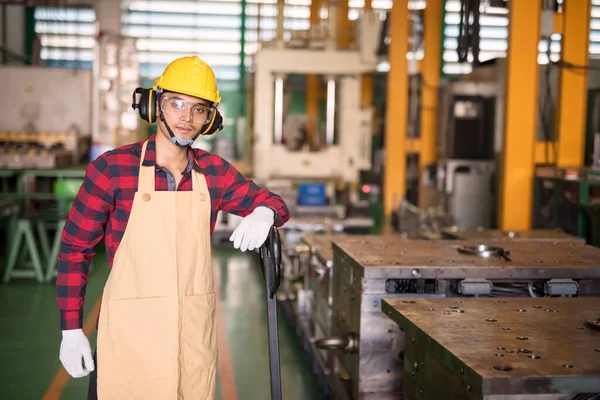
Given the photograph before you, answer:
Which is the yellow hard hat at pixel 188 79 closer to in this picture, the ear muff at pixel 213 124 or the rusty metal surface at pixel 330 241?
the ear muff at pixel 213 124

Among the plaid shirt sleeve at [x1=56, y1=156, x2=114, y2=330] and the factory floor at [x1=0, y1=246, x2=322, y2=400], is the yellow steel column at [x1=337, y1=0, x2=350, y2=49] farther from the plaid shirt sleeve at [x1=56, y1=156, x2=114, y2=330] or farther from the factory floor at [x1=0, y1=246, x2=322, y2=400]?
the plaid shirt sleeve at [x1=56, y1=156, x2=114, y2=330]

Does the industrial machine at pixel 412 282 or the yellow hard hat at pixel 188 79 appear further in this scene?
the industrial machine at pixel 412 282

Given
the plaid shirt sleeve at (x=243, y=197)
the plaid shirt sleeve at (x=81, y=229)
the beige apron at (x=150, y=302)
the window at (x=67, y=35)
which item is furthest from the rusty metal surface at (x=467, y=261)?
the window at (x=67, y=35)

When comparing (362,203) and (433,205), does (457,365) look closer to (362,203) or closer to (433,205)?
(362,203)

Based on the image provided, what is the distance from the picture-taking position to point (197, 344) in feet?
8.18

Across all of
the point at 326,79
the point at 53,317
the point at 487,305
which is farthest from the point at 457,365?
the point at 326,79

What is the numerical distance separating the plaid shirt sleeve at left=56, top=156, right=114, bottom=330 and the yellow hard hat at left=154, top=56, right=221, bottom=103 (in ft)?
1.21

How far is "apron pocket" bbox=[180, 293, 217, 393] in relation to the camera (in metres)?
2.46

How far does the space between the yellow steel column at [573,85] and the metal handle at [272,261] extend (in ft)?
12.8

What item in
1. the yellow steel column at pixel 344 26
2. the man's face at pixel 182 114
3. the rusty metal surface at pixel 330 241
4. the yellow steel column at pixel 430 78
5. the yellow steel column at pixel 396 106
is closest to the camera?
the man's face at pixel 182 114

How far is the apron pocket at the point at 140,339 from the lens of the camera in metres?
2.39

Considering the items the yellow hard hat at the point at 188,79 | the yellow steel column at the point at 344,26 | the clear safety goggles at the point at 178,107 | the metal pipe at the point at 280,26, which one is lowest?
the clear safety goggles at the point at 178,107

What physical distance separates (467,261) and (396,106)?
5.58m

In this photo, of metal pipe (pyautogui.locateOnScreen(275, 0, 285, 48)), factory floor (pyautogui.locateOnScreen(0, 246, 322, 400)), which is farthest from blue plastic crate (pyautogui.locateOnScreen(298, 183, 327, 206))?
metal pipe (pyautogui.locateOnScreen(275, 0, 285, 48))
